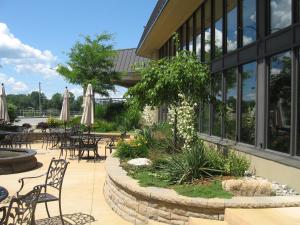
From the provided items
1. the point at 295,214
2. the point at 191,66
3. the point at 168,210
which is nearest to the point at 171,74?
the point at 191,66

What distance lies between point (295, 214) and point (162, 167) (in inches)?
124

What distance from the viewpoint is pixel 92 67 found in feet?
90.8

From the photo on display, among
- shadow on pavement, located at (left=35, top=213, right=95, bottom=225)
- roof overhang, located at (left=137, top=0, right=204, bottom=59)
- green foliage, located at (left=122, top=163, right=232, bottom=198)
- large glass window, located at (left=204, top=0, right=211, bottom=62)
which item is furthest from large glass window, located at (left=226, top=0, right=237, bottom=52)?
shadow on pavement, located at (left=35, top=213, right=95, bottom=225)

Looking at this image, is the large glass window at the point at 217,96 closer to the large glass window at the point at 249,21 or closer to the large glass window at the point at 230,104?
the large glass window at the point at 230,104

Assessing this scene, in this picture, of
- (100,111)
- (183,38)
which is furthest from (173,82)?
(100,111)

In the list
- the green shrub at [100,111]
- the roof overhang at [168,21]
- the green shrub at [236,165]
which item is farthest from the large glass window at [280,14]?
the green shrub at [100,111]

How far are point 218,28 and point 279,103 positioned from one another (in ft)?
15.4

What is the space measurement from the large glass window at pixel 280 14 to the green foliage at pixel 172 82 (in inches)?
74.3

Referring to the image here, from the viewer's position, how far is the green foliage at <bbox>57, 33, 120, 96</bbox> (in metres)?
27.3

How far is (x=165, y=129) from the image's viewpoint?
1278 centimetres

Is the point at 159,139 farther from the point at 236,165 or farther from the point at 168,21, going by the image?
the point at 168,21

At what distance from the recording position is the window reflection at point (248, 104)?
8812 mm

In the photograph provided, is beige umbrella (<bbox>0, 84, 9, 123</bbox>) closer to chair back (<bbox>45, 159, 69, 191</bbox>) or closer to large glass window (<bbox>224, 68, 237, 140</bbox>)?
large glass window (<bbox>224, 68, 237, 140</bbox>)

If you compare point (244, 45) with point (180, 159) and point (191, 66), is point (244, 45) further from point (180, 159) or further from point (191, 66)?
point (180, 159)
